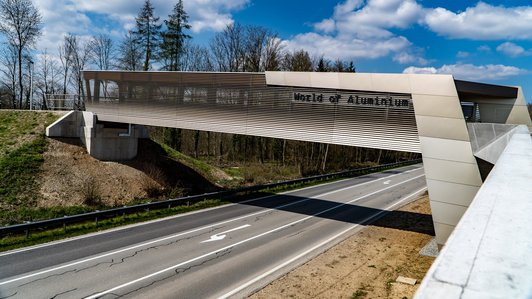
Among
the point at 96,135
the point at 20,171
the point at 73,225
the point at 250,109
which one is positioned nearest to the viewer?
the point at 73,225

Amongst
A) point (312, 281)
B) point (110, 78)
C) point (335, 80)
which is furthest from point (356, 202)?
point (110, 78)

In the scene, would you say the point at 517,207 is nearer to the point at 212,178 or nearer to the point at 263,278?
the point at 263,278

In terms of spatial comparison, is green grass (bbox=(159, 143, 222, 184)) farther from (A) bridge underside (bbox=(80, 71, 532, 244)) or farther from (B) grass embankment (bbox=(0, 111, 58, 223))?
(B) grass embankment (bbox=(0, 111, 58, 223))

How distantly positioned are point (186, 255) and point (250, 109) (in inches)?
371

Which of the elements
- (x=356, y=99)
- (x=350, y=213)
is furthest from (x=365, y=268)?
(x=350, y=213)

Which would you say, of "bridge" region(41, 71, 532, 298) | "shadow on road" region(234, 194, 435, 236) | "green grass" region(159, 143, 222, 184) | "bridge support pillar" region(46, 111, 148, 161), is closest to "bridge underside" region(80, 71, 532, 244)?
"bridge" region(41, 71, 532, 298)

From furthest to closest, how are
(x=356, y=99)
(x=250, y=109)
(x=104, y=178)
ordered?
(x=104, y=178)
(x=250, y=109)
(x=356, y=99)

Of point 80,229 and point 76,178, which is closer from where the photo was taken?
point 80,229

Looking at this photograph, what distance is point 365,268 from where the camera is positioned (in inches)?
521

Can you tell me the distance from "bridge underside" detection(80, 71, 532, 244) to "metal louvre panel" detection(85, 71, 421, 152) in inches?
1.9

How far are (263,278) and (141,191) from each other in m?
14.9

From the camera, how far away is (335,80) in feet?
56.9

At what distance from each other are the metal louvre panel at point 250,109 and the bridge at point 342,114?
5 centimetres

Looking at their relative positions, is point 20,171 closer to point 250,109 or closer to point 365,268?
point 250,109
